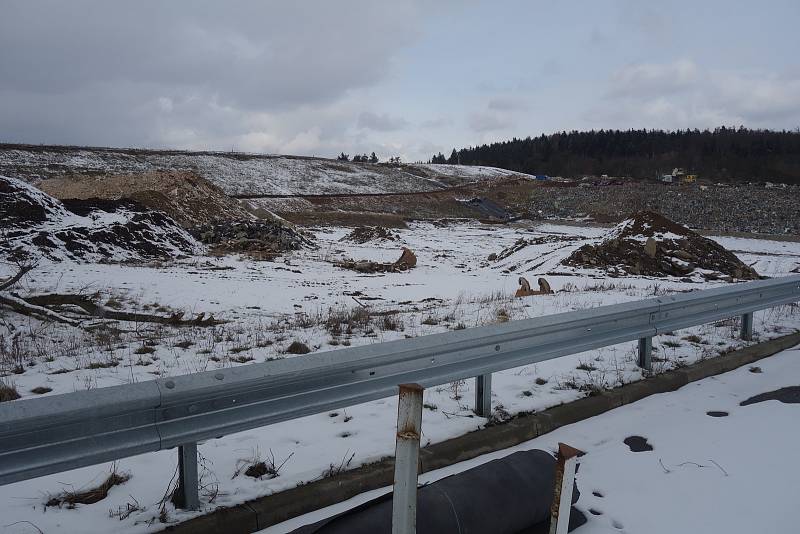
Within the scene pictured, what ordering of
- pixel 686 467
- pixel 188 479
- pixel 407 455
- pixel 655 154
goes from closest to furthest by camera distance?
pixel 407 455, pixel 188 479, pixel 686 467, pixel 655 154

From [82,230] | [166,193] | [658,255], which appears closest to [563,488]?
[658,255]

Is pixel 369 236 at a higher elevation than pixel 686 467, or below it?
below

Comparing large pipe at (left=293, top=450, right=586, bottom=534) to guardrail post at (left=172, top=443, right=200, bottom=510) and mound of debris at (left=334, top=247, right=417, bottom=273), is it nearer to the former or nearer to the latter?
guardrail post at (left=172, top=443, right=200, bottom=510)

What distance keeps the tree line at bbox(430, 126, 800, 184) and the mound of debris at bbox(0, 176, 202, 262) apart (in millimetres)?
100361

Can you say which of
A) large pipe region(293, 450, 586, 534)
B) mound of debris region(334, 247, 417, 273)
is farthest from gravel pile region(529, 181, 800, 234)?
large pipe region(293, 450, 586, 534)

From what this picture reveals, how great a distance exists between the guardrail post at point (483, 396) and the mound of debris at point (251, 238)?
1668cm

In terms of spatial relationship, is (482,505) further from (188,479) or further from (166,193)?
(166,193)

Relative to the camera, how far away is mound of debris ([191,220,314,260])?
21.8 m

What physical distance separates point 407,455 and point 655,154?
14671cm

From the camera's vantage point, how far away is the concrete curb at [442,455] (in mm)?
2986

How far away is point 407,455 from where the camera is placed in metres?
1.82

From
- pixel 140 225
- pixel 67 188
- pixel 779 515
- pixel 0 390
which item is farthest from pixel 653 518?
pixel 67 188

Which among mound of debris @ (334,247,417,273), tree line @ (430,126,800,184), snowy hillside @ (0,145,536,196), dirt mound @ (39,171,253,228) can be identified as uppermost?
tree line @ (430,126,800,184)

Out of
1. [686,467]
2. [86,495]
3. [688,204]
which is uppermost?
[688,204]
